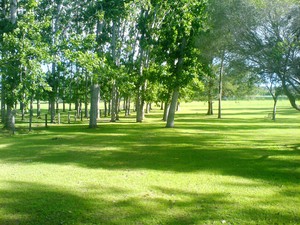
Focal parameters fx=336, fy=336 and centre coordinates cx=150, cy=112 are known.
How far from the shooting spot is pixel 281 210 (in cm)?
740

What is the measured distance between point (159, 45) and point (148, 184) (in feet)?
61.7

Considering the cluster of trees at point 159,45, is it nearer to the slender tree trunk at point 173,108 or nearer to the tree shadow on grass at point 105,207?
the slender tree trunk at point 173,108

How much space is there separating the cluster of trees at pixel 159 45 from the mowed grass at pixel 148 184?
144 inches

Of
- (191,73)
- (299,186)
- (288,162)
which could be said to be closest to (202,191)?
(299,186)

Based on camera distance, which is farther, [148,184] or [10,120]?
[10,120]

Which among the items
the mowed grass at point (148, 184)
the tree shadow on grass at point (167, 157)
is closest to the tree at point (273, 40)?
the tree shadow on grass at point (167, 157)

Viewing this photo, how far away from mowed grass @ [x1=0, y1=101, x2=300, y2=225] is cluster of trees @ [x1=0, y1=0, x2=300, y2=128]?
12.0 ft

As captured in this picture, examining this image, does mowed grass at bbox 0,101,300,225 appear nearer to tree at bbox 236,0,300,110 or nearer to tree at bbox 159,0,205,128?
tree at bbox 236,0,300,110

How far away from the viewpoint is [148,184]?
938 cm

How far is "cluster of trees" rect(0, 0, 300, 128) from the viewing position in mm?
13766

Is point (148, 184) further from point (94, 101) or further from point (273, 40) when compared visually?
point (94, 101)

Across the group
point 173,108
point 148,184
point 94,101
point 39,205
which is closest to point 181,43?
point 173,108

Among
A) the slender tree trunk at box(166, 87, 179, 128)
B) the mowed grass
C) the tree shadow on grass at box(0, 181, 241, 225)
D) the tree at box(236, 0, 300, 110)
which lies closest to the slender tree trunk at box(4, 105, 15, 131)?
the mowed grass

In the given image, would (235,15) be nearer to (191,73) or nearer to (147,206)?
(147,206)
